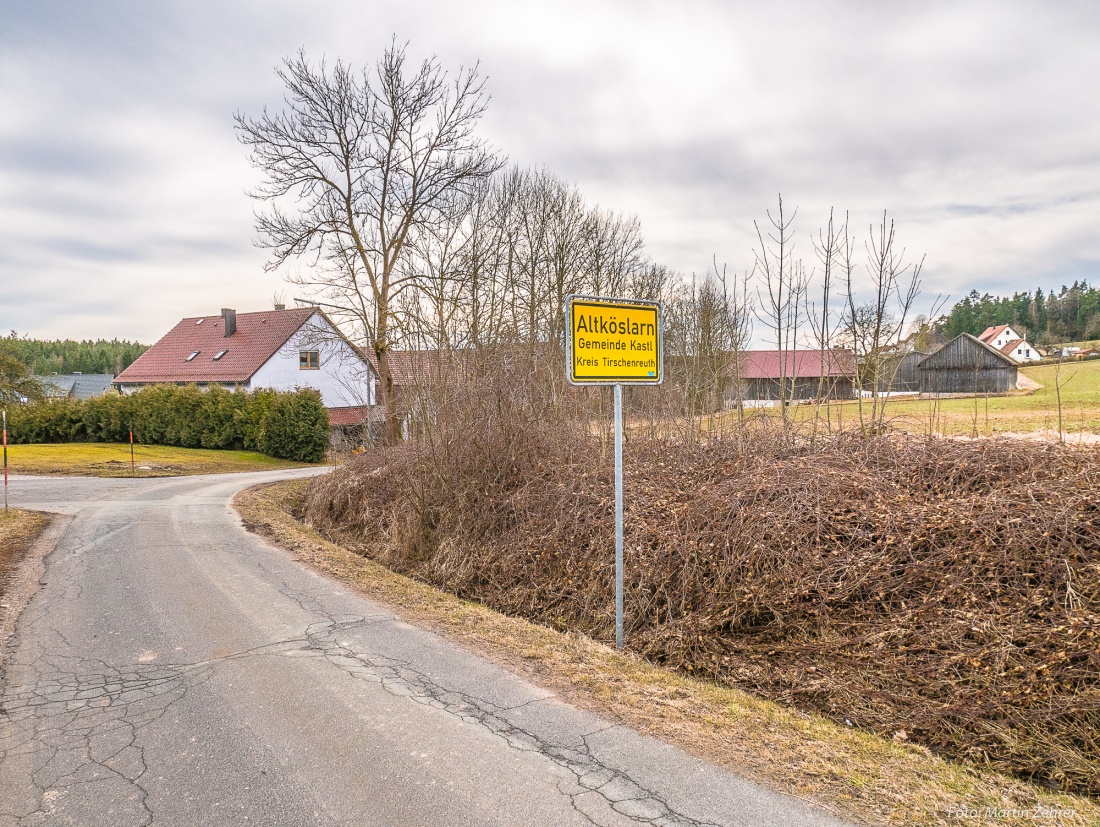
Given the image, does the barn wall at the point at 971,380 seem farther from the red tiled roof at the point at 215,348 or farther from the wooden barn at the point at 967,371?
the red tiled roof at the point at 215,348

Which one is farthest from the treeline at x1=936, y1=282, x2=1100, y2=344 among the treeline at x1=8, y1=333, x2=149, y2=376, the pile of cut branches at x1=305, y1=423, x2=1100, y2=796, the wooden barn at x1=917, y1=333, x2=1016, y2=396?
the treeline at x1=8, y1=333, x2=149, y2=376

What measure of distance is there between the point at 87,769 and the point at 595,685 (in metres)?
3.20

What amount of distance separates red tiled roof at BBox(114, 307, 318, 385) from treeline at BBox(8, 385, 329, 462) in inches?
191

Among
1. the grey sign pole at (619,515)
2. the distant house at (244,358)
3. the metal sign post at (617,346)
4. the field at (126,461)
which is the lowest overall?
the field at (126,461)

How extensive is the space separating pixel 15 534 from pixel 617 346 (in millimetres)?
10978

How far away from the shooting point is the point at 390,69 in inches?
755

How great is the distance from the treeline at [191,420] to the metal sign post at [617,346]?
27704mm

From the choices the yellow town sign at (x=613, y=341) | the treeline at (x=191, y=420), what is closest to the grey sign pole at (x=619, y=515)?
the yellow town sign at (x=613, y=341)

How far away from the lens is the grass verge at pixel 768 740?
3248 mm

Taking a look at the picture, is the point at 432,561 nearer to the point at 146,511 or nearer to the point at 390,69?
the point at 146,511

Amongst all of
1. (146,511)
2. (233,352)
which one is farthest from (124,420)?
(146,511)

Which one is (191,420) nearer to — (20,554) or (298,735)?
(20,554)

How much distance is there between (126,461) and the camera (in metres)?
25.8

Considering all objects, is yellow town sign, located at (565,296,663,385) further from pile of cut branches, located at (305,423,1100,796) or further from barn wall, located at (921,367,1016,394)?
barn wall, located at (921,367,1016,394)
